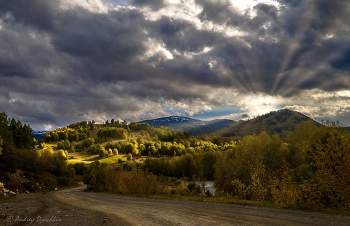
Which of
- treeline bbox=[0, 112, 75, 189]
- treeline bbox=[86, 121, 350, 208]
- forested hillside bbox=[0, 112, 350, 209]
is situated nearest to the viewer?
treeline bbox=[86, 121, 350, 208]

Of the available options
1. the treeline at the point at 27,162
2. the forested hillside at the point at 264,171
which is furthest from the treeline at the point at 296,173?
the treeline at the point at 27,162

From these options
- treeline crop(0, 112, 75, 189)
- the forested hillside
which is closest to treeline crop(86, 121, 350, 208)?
the forested hillside

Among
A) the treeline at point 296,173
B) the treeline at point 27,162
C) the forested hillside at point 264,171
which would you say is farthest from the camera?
the treeline at point 27,162

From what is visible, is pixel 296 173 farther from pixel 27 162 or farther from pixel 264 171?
pixel 27 162

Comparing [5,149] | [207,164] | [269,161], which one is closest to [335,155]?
[269,161]

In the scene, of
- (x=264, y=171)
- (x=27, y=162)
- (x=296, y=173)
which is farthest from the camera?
(x=27, y=162)

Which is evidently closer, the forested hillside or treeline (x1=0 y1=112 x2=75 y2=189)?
the forested hillside

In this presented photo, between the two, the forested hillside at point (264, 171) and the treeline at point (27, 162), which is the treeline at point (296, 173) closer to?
the forested hillside at point (264, 171)

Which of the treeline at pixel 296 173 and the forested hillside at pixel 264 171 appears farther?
the forested hillside at pixel 264 171

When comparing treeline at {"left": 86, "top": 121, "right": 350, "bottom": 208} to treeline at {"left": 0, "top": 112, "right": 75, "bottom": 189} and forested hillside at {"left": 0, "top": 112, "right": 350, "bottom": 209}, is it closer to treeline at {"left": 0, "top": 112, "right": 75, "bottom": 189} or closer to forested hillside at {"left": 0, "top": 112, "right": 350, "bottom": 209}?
forested hillside at {"left": 0, "top": 112, "right": 350, "bottom": 209}

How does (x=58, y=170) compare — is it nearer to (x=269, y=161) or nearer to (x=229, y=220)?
(x=269, y=161)

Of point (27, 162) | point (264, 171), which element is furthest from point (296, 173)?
point (27, 162)

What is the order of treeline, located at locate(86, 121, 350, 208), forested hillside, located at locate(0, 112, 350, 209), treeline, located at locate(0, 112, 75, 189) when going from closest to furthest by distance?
treeline, located at locate(86, 121, 350, 208), forested hillside, located at locate(0, 112, 350, 209), treeline, located at locate(0, 112, 75, 189)

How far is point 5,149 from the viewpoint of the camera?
77625 mm
